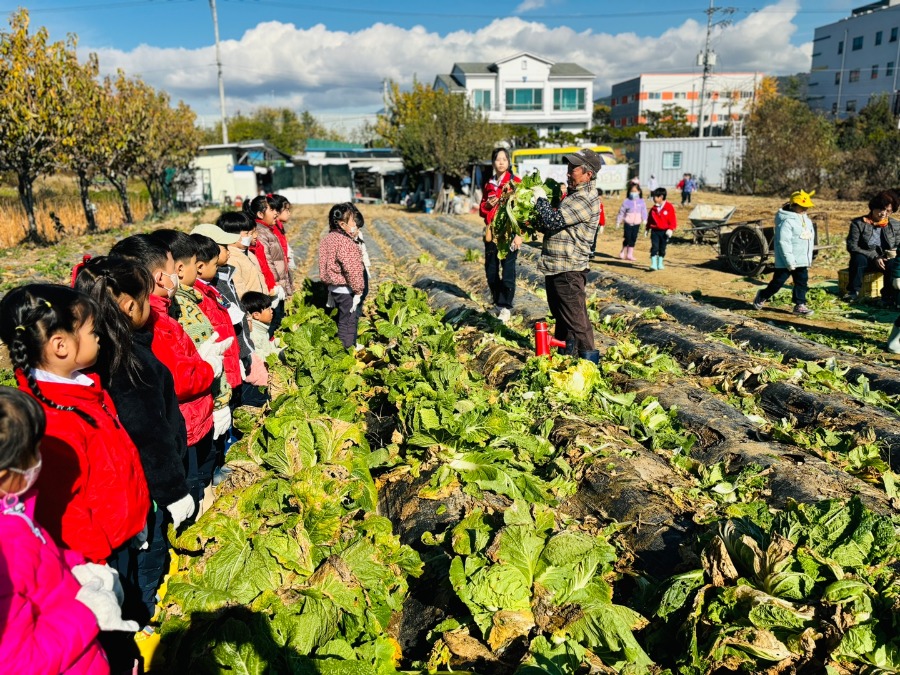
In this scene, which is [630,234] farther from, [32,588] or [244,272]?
[32,588]

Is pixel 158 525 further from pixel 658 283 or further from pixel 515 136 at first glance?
pixel 515 136

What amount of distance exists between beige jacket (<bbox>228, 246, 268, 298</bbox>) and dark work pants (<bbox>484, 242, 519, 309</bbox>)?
277 cm

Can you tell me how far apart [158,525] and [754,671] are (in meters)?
2.47

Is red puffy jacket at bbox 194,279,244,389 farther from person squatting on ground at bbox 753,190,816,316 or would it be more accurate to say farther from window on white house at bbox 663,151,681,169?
window on white house at bbox 663,151,681,169

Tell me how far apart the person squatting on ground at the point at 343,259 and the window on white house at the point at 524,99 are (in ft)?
170

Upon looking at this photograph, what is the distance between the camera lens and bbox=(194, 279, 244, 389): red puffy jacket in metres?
3.90

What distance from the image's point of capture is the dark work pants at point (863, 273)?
28.7ft

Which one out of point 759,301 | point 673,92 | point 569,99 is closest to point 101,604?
point 759,301

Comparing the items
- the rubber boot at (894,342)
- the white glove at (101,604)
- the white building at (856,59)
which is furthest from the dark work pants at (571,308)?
the white building at (856,59)

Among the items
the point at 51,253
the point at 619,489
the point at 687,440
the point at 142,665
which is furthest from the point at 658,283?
the point at 51,253

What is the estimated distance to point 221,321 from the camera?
13.1 ft

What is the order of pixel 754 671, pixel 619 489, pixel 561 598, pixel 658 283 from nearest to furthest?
1. pixel 754 671
2. pixel 561 598
3. pixel 619 489
4. pixel 658 283

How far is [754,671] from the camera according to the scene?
7.21 ft

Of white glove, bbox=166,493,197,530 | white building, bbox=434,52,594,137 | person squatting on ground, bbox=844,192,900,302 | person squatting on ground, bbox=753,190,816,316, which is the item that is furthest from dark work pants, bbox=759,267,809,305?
white building, bbox=434,52,594,137
